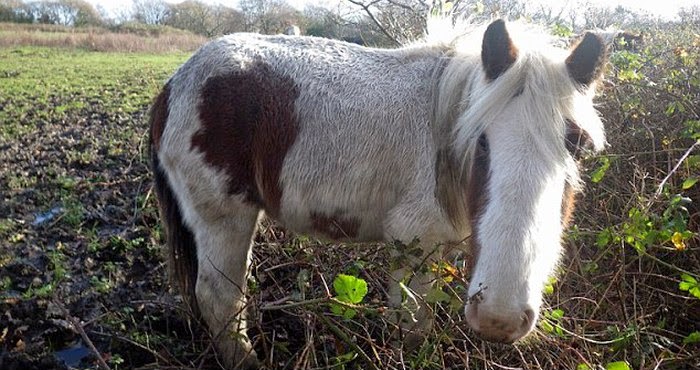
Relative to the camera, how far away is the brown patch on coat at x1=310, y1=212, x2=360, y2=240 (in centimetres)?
300

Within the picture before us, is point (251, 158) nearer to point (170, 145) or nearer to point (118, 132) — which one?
point (170, 145)

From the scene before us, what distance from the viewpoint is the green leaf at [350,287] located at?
1797 mm

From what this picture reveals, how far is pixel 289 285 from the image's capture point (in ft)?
12.7

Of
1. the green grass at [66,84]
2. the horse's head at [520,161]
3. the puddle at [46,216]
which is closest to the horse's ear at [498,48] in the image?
the horse's head at [520,161]

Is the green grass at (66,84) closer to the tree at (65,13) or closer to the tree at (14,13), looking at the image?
the tree at (14,13)

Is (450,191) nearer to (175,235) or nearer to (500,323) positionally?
(500,323)

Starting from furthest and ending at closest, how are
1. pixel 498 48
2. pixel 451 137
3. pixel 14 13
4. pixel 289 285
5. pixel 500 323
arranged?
pixel 14 13 < pixel 289 285 < pixel 451 137 < pixel 498 48 < pixel 500 323

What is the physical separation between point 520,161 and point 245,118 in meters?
1.61

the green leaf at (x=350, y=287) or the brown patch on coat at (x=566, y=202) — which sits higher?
the brown patch on coat at (x=566, y=202)

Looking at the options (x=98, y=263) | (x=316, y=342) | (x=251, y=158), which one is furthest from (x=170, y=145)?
(x=98, y=263)

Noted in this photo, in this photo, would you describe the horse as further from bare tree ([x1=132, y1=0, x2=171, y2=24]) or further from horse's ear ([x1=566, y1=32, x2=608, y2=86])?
bare tree ([x1=132, y1=0, x2=171, y2=24])

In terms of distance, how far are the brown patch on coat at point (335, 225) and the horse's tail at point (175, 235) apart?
847mm

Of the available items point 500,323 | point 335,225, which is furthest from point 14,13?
point 500,323

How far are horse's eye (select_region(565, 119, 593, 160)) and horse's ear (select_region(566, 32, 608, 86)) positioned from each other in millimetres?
226
